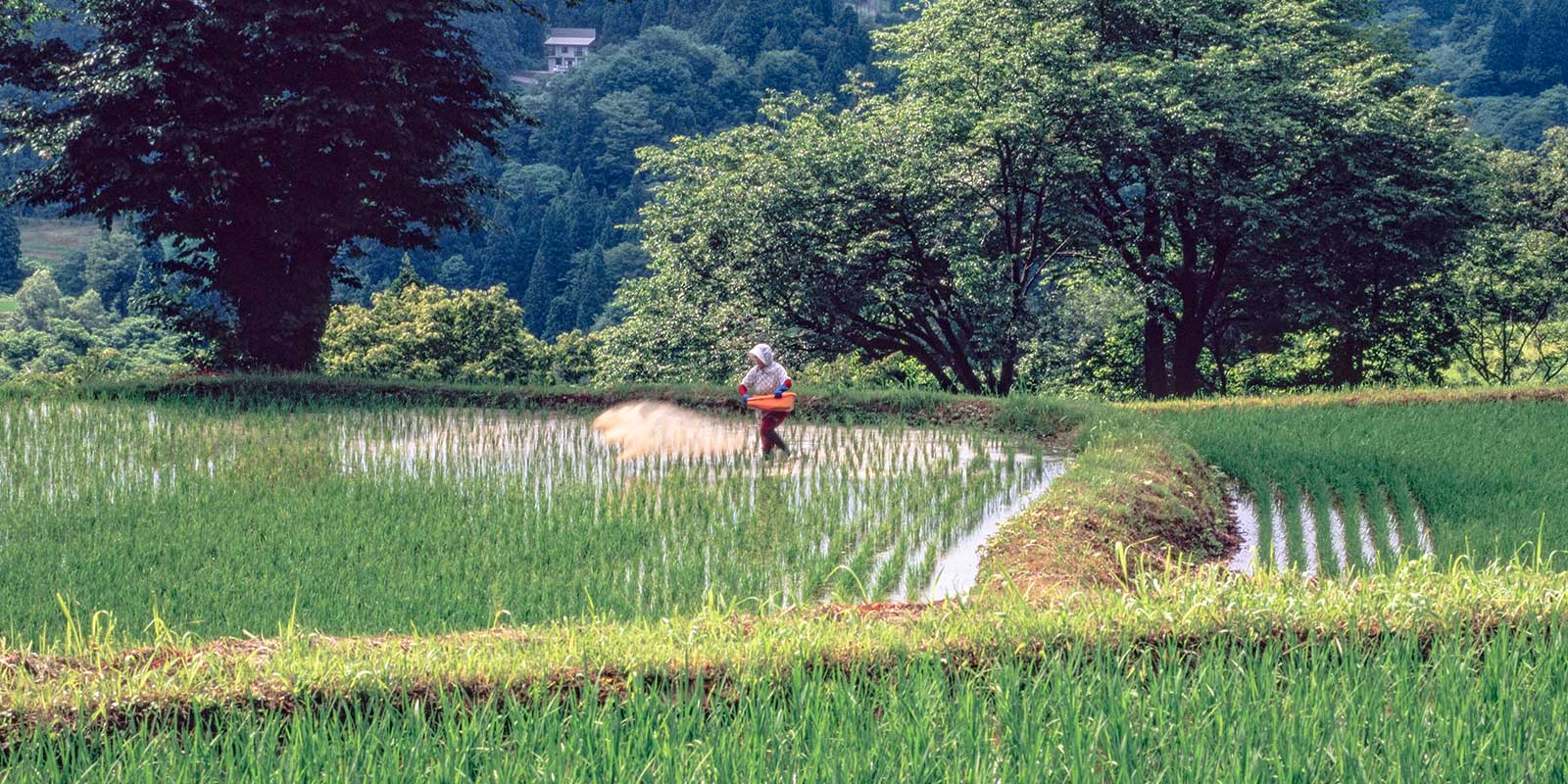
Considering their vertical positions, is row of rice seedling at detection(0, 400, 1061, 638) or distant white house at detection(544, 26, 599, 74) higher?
distant white house at detection(544, 26, 599, 74)

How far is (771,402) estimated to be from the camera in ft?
40.5

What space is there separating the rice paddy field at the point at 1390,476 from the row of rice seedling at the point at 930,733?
10.5ft

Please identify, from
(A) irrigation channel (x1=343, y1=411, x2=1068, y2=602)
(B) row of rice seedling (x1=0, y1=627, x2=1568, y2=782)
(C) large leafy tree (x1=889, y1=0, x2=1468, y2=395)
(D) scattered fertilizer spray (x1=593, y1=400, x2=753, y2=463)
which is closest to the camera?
(B) row of rice seedling (x1=0, y1=627, x2=1568, y2=782)

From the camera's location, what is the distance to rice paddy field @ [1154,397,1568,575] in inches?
394

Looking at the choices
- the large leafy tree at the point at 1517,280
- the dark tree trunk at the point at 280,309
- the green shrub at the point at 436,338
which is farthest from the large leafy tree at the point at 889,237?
the green shrub at the point at 436,338

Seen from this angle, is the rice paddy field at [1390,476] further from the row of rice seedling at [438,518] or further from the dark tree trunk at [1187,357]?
the dark tree trunk at [1187,357]

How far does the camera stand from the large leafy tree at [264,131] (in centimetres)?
1716

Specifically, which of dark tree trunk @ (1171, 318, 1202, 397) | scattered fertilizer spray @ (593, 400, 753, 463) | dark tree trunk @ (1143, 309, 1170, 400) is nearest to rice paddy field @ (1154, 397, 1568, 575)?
scattered fertilizer spray @ (593, 400, 753, 463)

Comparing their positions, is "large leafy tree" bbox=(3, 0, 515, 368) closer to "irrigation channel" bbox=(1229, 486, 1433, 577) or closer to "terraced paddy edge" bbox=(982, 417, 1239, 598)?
"terraced paddy edge" bbox=(982, 417, 1239, 598)

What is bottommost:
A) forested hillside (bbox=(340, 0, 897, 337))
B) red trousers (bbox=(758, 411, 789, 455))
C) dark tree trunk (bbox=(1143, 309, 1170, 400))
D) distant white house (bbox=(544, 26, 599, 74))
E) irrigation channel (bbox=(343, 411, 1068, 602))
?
irrigation channel (bbox=(343, 411, 1068, 602))

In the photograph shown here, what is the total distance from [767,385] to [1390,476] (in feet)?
19.2

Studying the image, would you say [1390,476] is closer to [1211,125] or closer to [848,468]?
[848,468]

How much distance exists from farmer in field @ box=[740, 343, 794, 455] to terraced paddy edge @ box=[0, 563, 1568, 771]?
238 inches

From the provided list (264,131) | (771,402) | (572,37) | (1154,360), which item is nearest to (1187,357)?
(1154,360)
